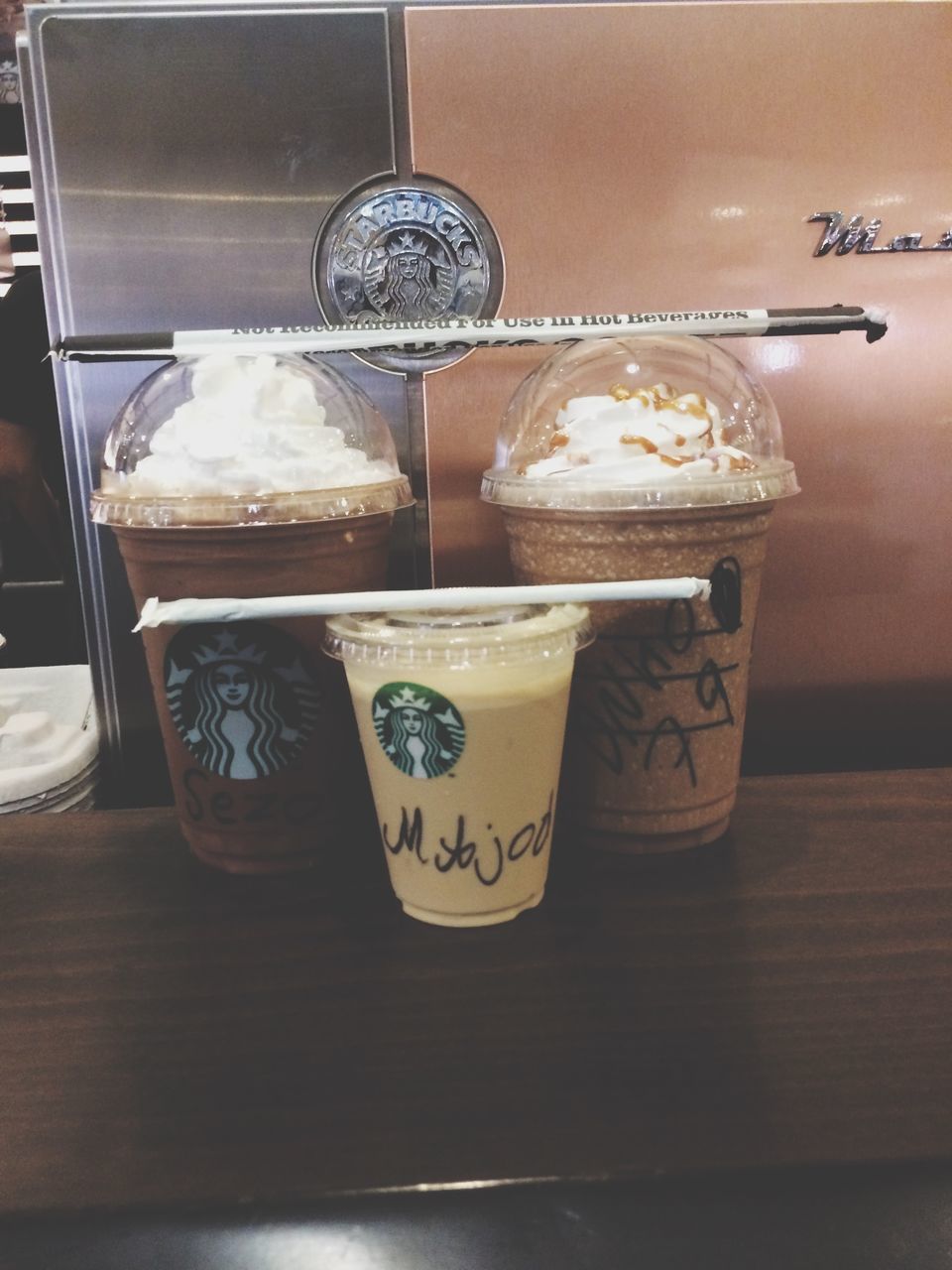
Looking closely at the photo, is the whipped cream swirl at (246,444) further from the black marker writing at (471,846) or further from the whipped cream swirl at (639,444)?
the black marker writing at (471,846)

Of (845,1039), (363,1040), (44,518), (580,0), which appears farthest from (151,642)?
(44,518)

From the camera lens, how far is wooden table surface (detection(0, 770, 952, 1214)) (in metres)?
0.68

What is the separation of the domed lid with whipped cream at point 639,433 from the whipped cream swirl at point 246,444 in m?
0.18

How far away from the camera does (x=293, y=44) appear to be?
1.29m

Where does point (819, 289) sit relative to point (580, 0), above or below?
below

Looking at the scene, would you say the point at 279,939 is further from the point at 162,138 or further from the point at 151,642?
the point at 162,138

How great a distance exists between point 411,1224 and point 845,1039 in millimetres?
359

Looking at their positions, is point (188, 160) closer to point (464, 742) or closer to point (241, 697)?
point (241, 697)

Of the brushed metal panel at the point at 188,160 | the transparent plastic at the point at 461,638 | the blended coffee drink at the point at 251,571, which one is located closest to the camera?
the transparent plastic at the point at 461,638

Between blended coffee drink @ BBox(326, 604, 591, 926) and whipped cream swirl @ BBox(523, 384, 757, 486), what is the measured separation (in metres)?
0.16

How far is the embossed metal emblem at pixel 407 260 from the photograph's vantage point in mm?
1324

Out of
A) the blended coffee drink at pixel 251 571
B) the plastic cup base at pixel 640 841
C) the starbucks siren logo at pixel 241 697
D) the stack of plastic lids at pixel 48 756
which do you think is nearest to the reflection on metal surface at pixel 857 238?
the blended coffee drink at pixel 251 571

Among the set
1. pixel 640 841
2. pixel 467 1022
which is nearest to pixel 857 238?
pixel 640 841

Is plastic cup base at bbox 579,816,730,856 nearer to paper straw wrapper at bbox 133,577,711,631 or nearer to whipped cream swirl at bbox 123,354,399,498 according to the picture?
paper straw wrapper at bbox 133,577,711,631
